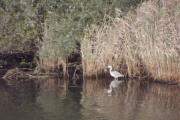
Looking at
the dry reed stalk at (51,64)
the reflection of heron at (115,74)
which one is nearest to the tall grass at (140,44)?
the reflection of heron at (115,74)

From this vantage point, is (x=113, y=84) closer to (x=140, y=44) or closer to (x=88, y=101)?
(x=140, y=44)

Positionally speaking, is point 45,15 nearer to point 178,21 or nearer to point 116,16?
point 116,16

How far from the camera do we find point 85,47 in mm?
15422

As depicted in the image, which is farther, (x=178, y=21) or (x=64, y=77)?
(x=64, y=77)

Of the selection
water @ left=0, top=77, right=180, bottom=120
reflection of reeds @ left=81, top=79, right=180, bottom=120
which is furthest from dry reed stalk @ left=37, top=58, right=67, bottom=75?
reflection of reeds @ left=81, top=79, right=180, bottom=120

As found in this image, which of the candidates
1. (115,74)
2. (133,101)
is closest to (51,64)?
(115,74)

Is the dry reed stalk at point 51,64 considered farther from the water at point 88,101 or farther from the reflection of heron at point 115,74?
the reflection of heron at point 115,74

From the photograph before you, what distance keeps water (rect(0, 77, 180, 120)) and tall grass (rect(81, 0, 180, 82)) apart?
59cm

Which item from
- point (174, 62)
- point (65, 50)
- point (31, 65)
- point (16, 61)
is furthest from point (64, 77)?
point (174, 62)

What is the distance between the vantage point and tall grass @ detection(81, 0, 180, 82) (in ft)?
46.3

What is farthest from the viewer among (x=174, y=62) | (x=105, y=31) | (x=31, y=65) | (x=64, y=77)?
(x=31, y=65)

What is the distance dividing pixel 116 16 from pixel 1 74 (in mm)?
5526

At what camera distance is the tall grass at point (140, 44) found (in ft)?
46.3

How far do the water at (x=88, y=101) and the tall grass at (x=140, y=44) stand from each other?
0.59 m
